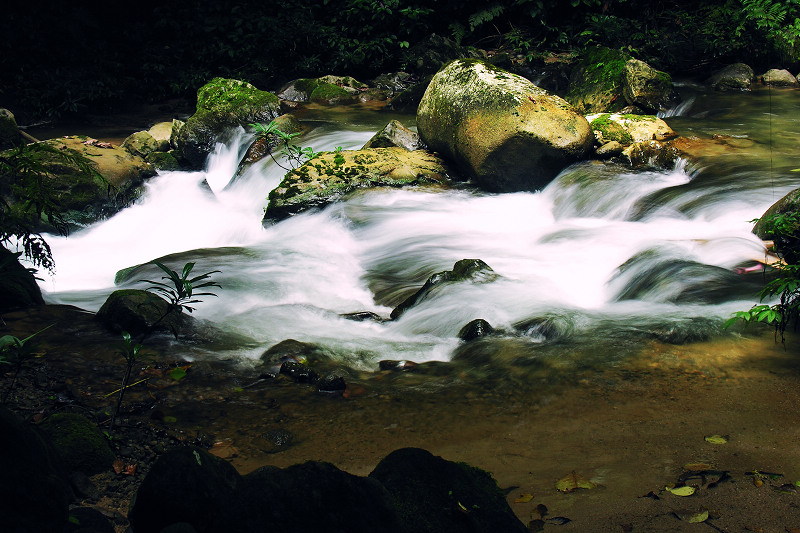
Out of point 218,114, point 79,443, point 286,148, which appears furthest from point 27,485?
point 218,114

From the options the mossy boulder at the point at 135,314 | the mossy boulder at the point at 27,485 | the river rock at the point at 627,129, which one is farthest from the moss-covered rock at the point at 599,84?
the mossy boulder at the point at 27,485

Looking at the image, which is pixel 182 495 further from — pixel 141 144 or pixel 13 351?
pixel 141 144

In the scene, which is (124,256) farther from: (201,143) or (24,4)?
(24,4)

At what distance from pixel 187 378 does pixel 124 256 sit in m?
4.84

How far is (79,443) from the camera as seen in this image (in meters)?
2.80

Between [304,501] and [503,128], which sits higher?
[503,128]

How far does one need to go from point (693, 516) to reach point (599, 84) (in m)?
9.63

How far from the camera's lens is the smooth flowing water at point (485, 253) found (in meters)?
4.79

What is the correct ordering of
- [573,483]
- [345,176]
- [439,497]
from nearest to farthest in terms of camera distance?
[439,497], [573,483], [345,176]

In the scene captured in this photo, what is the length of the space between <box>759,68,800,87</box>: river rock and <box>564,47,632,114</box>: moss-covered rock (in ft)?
11.4

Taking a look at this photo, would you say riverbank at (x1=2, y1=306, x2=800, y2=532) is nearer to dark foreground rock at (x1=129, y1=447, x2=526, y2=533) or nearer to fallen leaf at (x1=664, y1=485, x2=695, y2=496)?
fallen leaf at (x1=664, y1=485, x2=695, y2=496)

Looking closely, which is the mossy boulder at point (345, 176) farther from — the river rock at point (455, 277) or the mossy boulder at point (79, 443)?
the mossy boulder at point (79, 443)

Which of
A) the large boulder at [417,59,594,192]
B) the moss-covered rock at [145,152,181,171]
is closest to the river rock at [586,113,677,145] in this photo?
the large boulder at [417,59,594,192]

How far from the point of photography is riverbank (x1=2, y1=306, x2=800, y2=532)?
8.43 feet
